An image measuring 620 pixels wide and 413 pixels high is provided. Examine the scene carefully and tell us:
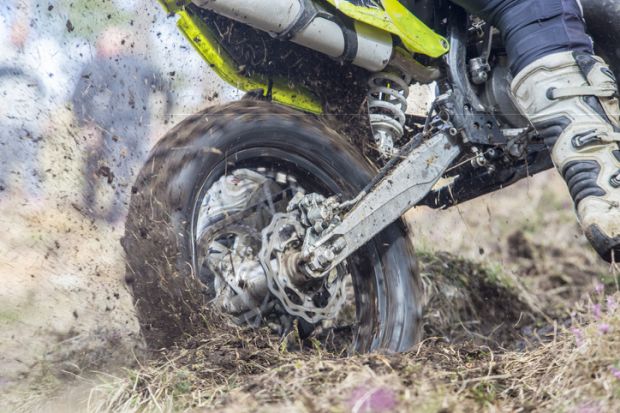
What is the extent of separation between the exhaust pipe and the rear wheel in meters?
0.26

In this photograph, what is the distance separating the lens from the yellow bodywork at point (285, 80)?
7.50ft

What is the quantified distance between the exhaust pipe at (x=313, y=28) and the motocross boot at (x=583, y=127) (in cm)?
46

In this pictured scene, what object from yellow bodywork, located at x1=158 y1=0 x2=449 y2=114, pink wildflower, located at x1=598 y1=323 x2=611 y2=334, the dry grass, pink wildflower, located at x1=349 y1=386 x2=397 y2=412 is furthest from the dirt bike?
pink wildflower, located at x1=598 y1=323 x2=611 y2=334

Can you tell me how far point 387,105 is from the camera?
2.56m

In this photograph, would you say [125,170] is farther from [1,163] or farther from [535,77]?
[535,77]

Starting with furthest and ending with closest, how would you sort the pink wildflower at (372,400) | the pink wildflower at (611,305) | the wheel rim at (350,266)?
the wheel rim at (350,266)
the pink wildflower at (611,305)
the pink wildflower at (372,400)

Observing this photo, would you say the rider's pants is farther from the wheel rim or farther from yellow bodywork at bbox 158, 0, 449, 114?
the wheel rim

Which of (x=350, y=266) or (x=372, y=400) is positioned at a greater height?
(x=350, y=266)

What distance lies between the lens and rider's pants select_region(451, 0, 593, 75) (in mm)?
2256

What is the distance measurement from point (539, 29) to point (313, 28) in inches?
27.1

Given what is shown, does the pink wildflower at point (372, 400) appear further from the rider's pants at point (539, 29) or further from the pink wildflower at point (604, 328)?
the rider's pants at point (539, 29)

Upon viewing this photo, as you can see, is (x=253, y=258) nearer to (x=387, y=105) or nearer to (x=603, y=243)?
(x=387, y=105)

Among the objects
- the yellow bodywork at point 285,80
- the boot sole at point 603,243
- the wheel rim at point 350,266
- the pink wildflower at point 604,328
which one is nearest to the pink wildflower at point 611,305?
the pink wildflower at point 604,328

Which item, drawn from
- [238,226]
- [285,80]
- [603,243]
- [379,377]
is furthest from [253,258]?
[603,243]
